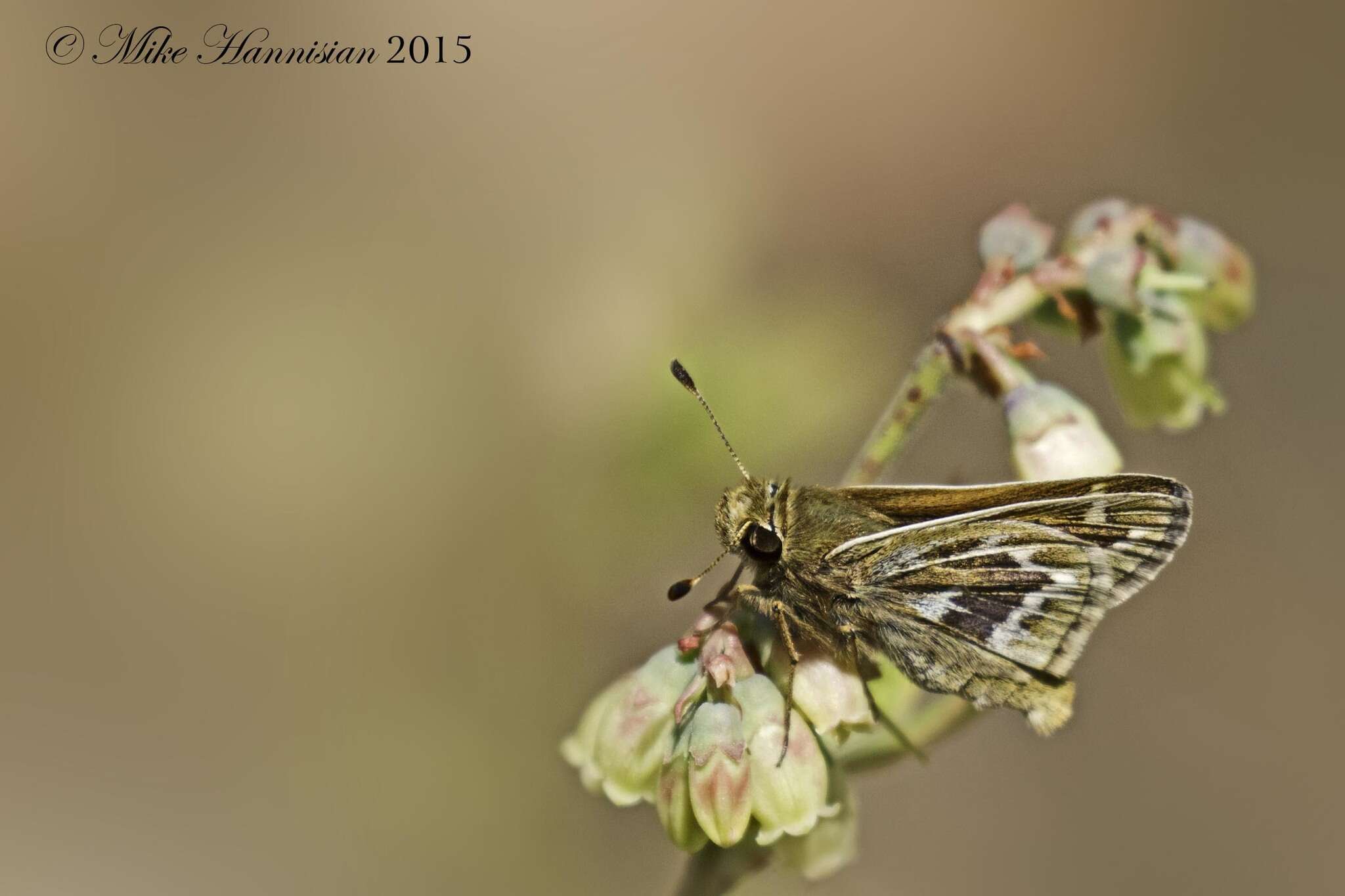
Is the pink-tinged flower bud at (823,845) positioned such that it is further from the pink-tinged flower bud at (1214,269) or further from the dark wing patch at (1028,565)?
the pink-tinged flower bud at (1214,269)

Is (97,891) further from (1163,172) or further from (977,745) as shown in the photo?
(1163,172)

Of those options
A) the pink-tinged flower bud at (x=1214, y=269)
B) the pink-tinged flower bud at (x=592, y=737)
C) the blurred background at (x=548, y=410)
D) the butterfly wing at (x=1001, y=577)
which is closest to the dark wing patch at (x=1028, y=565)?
the butterfly wing at (x=1001, y=577)

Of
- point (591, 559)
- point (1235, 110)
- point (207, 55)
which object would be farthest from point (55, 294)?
point (1235, 110)

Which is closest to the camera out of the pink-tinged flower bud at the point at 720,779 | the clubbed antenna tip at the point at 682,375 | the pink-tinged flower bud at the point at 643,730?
the pink-tinged flower bud at the point at 720,779

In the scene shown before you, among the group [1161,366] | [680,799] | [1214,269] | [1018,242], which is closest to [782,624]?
[680,799]

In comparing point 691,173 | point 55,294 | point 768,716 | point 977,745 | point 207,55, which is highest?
point 207,55

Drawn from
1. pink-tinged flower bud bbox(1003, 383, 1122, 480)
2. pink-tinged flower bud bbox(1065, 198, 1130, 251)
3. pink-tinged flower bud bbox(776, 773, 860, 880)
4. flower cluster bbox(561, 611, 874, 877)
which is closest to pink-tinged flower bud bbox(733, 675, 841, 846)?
flower cluster bbox(561, 611, 874, 877)

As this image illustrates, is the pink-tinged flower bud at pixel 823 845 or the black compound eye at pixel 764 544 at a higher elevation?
the black compound eye at pixel 764 544
